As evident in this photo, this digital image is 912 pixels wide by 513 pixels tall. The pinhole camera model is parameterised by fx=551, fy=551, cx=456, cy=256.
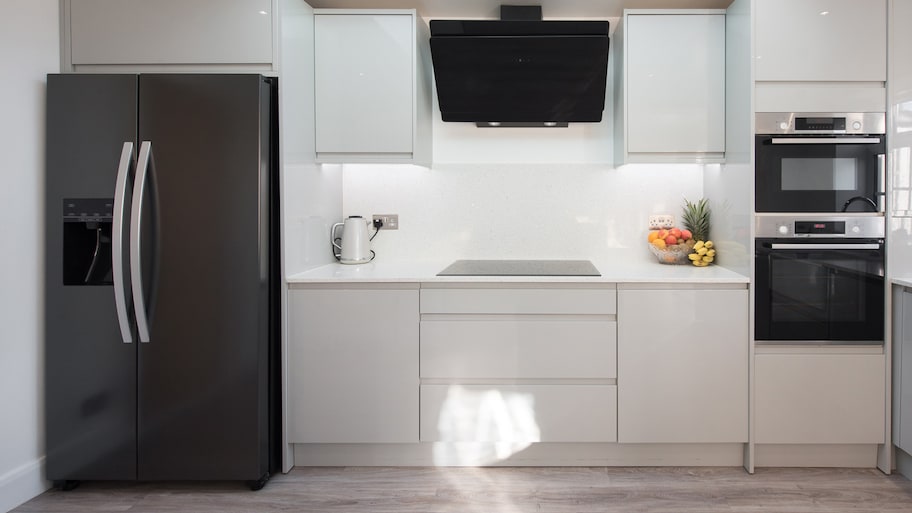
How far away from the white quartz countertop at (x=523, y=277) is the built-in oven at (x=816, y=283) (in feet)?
0.52

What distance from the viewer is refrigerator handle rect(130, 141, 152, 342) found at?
2055mm

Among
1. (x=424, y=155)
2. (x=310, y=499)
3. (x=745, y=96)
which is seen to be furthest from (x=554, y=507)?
(x=745, y=96)

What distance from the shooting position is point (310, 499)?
2.18m

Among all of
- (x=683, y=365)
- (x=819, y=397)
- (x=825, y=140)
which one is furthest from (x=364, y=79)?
(x=819, y=397)

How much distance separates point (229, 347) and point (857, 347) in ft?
8.44

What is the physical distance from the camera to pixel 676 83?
8.38ft

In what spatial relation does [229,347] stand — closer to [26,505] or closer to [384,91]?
[26,505]

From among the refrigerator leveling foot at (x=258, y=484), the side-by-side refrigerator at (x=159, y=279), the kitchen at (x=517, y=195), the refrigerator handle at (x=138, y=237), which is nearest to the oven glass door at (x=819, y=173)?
the kitchen at (x=517, y=195)

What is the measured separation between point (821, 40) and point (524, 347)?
69.7 inches

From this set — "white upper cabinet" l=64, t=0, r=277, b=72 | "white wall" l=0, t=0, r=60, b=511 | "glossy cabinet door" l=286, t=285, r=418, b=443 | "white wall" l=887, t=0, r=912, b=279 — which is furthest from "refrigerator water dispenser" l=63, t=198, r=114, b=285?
"white wall" l=887, t=0, r=912, b=279

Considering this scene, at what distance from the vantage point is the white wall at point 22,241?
2.04 m

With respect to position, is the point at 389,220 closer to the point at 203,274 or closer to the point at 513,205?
the point at 513,205

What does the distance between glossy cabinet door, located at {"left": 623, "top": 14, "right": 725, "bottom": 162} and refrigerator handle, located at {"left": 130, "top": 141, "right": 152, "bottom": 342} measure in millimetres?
2082

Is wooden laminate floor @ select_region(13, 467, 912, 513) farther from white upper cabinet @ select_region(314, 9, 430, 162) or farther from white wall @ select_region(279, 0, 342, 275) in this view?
white upper cabinet @ select_region(314, 9, 430, 162)
